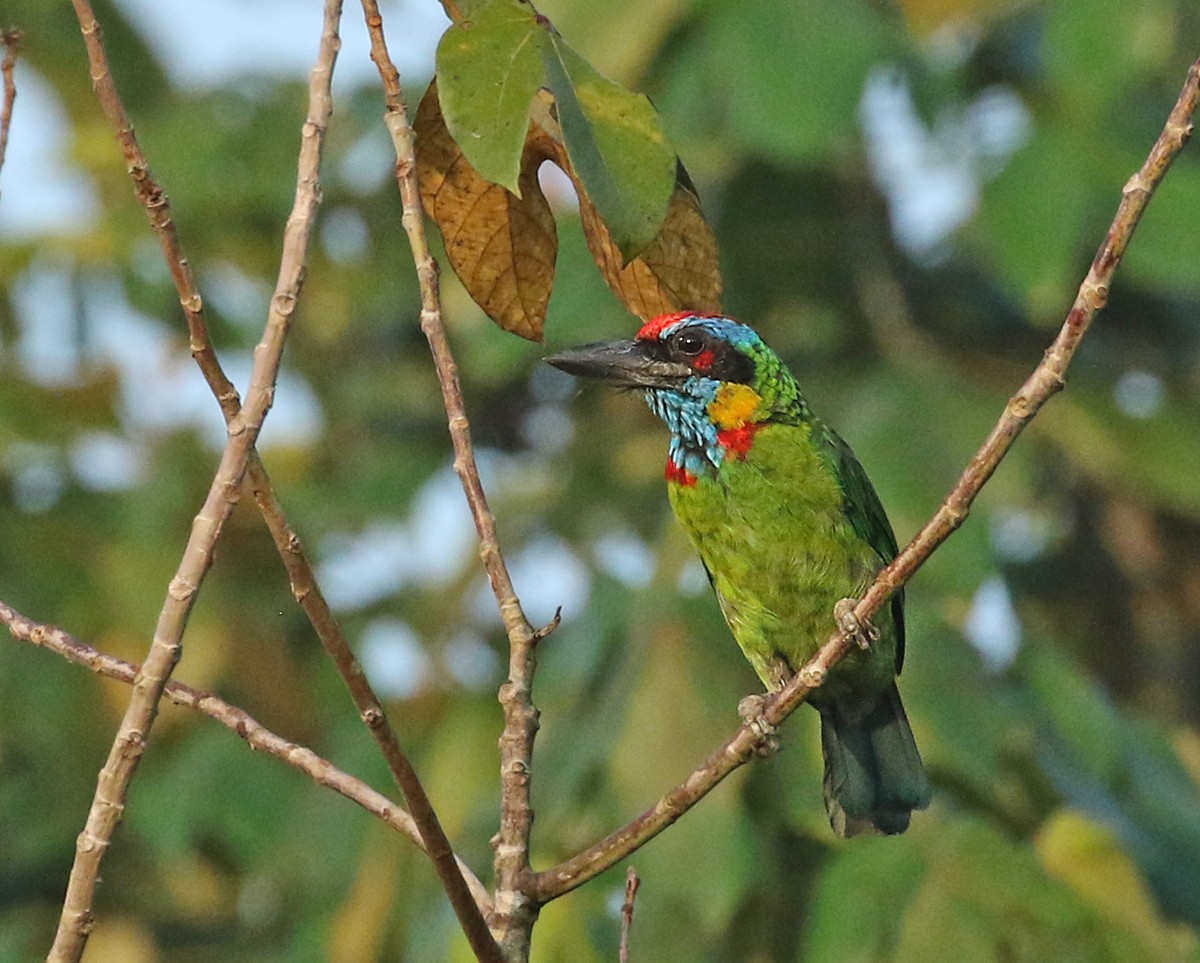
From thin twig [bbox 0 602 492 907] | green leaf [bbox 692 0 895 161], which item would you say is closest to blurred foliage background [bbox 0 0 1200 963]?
green leaf [bbox 692 0 895 161]

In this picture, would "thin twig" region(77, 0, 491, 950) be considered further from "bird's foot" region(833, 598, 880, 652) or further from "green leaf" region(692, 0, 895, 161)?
"green leaf" region(692, 0, 895, 161)

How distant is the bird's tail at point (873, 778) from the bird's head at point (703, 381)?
580 millimetres

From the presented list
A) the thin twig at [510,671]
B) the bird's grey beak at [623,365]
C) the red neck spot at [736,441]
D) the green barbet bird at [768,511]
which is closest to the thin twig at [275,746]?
the thin twig at [510,671]

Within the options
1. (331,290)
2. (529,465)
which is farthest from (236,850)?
(331,290)

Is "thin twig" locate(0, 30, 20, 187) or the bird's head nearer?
"thin twig" locate(0, 30, 20, 187)

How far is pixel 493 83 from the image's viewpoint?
1.95m

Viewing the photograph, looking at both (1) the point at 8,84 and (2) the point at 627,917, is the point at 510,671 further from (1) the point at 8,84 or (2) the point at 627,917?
(1) the point at 8,84

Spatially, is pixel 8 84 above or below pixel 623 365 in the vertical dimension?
above

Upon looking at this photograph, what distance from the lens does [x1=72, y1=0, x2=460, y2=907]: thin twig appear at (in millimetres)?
1903

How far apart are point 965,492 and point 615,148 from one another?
1.74 ft

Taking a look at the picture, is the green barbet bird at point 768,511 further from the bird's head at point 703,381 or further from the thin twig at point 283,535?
the thin twig at point 283,535

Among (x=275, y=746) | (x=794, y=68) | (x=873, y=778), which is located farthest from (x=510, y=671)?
(x=794, y=68)

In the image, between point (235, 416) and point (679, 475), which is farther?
point (679, 475)

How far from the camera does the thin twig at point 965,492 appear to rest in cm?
190
